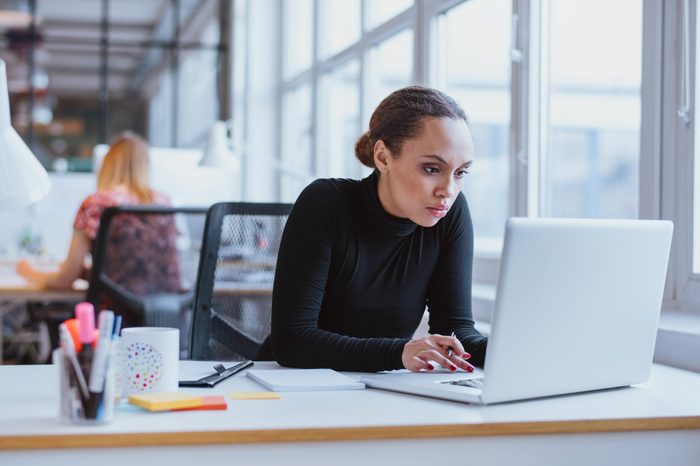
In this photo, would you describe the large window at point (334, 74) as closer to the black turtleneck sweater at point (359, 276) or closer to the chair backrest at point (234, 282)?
the chair backrest at point (234, 282)

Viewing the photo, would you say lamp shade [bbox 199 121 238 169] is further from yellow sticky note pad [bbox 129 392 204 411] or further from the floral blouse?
yellow sticky note pad [bbox 129 392 204 411]

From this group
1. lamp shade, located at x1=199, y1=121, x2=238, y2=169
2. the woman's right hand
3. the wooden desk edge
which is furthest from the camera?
lamp shade, located at x1=199, y1=121, x2=238, y2=169

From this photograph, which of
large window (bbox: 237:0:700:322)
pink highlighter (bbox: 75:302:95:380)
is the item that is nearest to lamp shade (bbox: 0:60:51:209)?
pink highlighter (bbox: 75:302:95:380)

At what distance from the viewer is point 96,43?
25.5ft

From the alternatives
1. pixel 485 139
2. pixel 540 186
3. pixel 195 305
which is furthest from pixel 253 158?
pixel 195 305

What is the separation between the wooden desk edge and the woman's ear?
76 cm

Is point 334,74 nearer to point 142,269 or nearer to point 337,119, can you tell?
point 337,119

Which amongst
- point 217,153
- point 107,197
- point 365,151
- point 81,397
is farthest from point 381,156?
point 217,153

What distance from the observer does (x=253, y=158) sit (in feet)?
22.0

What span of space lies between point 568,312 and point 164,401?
613 millimetres

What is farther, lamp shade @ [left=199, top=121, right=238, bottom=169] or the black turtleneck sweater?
lamp shade @ [left=199, top=121, right=238, bottom=169]

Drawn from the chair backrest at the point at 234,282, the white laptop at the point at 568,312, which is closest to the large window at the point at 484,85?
the chair backrest at the point at 234,282

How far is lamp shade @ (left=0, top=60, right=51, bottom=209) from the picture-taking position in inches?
51.7

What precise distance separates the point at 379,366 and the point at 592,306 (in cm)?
41
